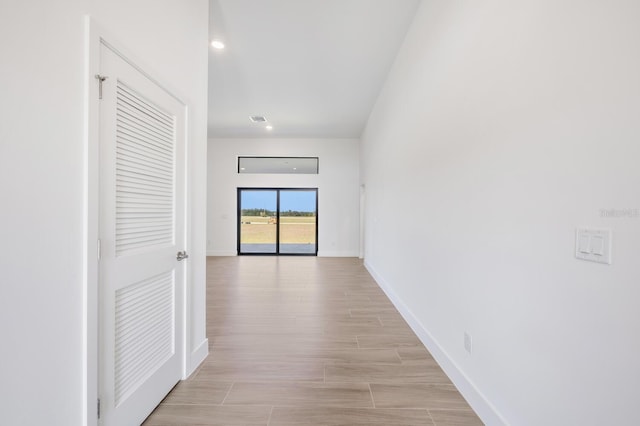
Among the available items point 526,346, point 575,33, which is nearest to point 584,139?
point 575,33

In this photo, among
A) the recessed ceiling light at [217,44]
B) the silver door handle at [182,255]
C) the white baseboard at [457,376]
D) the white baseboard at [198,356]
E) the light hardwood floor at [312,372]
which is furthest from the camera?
the recessed ceiling light at [217,44]

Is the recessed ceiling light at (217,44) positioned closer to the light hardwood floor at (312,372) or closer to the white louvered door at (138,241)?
the white louvered door at (138,241)

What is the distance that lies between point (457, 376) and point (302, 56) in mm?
3808

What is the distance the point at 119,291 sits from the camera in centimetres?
142

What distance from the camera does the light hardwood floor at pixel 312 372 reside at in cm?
169

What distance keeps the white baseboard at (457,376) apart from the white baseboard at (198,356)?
6.29ft

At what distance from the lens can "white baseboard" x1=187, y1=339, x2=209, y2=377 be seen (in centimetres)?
209

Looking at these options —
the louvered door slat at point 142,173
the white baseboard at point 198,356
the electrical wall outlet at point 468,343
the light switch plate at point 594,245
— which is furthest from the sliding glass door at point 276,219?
the light switch plate at point 594,245

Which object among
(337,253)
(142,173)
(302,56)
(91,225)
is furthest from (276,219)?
(91,225)

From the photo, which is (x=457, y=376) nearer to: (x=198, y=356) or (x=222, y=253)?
(x=198, y=356)

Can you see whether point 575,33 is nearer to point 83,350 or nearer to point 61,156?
point 61,156

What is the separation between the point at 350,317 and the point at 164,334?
80.6 inches

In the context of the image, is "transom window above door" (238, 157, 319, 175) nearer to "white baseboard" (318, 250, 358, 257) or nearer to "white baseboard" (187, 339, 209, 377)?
"white baseboard" (318, 250, 358, 257)

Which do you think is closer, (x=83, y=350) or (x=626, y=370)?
(x=626, y=370)
